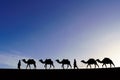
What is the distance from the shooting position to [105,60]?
37.8 m

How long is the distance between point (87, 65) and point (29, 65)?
8.46 meters
